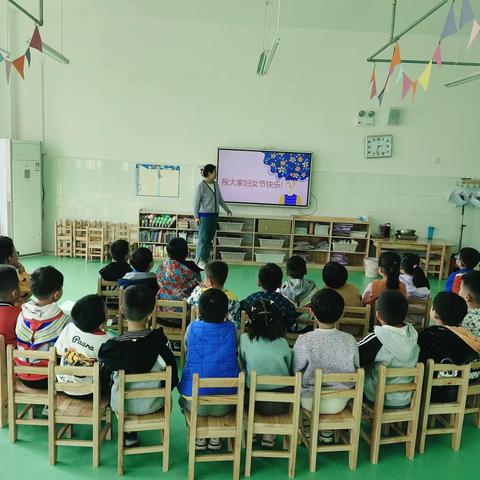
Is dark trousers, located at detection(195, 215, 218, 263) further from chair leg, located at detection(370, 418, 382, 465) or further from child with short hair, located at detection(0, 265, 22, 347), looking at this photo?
chair leg, located at detection(370, 418, 382, 465)

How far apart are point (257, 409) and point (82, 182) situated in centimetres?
636

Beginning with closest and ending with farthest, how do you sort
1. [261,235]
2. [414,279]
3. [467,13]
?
[467,13], [414,279], [261,235]

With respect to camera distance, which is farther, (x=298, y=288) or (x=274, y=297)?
(x=298, y=288)

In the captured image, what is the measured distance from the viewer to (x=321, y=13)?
7059mm

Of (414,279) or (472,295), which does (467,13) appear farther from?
(414,279)

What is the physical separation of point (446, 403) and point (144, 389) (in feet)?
5.62

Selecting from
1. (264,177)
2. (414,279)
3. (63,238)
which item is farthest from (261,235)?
(414,279)

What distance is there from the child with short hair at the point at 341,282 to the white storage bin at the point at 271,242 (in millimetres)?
4149

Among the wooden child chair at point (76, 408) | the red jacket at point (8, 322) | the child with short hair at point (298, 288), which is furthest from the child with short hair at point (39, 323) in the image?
the child with short hair at point (298, 288)

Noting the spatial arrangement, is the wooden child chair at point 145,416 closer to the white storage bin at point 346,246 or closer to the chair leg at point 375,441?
the chair leg at point 375,441

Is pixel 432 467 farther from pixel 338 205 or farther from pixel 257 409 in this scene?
pixel 338 205

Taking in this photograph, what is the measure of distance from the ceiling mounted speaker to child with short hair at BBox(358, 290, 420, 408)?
592cm

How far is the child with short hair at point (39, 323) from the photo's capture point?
258 centimetres

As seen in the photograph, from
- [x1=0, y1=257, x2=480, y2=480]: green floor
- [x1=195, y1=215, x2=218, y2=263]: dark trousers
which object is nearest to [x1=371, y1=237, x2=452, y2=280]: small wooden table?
[x1=195, y1=215, x2=218, y2=263]: dark trousers
